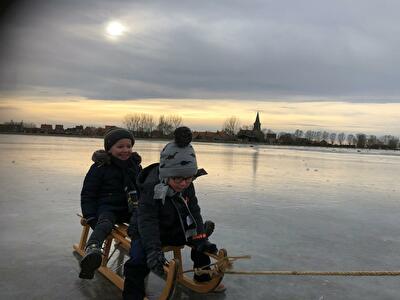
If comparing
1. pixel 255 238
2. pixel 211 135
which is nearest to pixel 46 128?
pixel 211 135

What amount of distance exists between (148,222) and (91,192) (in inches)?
44.4

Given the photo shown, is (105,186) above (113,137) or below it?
below

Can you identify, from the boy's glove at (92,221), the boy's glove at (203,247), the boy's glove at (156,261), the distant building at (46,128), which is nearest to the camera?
the boy's glove at (156,261)

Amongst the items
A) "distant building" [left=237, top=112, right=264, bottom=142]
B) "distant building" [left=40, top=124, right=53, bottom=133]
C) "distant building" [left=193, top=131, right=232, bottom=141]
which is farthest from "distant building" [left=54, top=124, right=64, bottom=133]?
"distant building" [left=237, top=112, right=264, bottom=142]

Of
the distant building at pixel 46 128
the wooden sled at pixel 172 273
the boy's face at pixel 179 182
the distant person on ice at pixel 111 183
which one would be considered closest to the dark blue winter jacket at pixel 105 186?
the distant person on ice at pixel 111 183

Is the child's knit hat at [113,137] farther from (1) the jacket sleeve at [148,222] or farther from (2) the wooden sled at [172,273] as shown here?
(1) the jacket sleeve at [148,222]

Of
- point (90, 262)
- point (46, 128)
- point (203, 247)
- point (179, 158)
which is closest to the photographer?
point (90, 262)

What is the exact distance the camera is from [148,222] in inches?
127

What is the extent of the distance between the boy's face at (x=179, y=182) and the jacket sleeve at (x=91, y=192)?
108 centimetres

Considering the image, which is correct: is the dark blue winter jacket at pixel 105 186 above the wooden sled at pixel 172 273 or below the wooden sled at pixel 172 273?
above

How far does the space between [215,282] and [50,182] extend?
22.3 ft

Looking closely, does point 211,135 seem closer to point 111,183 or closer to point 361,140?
point 361,140

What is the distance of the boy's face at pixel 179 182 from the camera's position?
3365 millimetres

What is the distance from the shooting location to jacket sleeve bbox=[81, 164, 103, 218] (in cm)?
407
